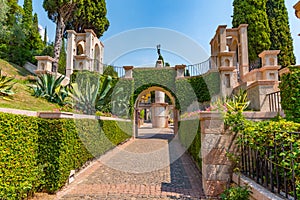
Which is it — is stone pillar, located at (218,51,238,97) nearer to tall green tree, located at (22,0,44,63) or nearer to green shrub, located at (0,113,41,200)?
green shrub, located at (0,113,41,200)

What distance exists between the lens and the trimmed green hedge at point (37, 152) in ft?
9.58

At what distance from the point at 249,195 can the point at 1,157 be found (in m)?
3.62

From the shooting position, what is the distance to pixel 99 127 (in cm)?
662

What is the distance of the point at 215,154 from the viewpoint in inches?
143

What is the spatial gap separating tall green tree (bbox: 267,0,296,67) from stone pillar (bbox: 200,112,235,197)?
17798 millimetres

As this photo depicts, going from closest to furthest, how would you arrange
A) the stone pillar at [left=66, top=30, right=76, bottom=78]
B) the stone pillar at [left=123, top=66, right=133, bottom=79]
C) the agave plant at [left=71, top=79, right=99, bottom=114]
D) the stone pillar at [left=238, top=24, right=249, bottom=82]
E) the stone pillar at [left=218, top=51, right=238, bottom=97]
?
the agave plant at [left=71, top=79, right=99, bottom=114] < the stone pillar at [left=218, top=51, right=238, bottom=97] < the stone pillar at [left=238, top=24, right=249, bottom=82] < the stone pillar at [left=66, top=30, right=76, bottom=78] < the stone pillar at [left=123, top=66, right=133, bottom=79]

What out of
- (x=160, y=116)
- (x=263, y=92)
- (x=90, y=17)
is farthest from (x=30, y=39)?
(x=263, y=92)

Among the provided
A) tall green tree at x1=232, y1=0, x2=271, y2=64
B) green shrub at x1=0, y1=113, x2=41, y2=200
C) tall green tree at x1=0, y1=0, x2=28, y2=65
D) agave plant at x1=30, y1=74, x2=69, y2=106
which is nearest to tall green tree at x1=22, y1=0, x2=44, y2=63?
tall green tree at x1=0, y1=0, x2=28, y2=65

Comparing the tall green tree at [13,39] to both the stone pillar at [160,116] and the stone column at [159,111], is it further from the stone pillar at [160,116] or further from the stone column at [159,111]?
the stone pillar at [160,116]

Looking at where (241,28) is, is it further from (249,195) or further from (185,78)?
(249,195)

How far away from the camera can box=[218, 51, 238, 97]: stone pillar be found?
10.5 m

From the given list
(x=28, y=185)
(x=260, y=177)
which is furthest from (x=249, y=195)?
(x=28, y=185)

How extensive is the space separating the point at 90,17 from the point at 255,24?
14.5m

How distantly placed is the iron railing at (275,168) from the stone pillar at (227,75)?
301 inches
